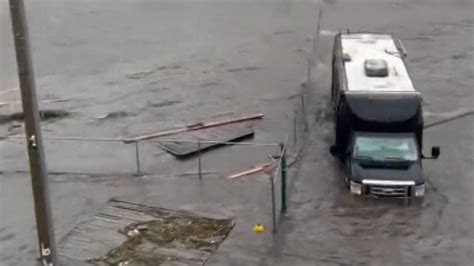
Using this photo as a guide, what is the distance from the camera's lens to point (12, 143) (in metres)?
23.8

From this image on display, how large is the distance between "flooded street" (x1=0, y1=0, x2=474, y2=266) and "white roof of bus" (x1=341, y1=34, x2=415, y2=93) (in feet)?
7.91

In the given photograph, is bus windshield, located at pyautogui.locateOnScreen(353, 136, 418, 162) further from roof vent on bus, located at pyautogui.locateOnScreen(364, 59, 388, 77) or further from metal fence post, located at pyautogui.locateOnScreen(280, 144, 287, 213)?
metal fence post, located at pyautogui.locateOnScreen(280, 144, 287, 213)

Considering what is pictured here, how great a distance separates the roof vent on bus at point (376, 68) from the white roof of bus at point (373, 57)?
0.13 meters

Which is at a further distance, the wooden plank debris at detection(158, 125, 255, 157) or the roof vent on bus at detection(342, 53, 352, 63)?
the roof vent on bus at detection(342, 53, 352, 63)

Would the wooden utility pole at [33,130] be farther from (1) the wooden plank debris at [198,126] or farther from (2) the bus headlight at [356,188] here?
(1) the wooden plank debris at [198,126]

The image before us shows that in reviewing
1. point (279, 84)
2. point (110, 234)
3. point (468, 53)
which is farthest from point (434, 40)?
point (110, 234)

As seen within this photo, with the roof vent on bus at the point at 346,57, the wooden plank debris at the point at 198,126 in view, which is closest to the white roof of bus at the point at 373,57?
the roof vent on bus at the point at 346,57

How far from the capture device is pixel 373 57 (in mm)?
23562

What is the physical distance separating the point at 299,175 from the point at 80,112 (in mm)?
9198

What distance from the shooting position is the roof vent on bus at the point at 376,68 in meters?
21.9

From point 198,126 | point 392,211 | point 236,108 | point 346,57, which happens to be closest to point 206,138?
point 198,126

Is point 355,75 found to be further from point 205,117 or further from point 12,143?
point 12,143

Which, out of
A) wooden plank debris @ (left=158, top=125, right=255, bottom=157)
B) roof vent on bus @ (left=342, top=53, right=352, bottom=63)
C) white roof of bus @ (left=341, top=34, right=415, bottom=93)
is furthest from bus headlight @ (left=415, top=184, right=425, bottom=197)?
wooden plank debris @ (left=158, top=125, right=255, bottom=157)

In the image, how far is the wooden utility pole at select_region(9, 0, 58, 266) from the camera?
12.1 meters
